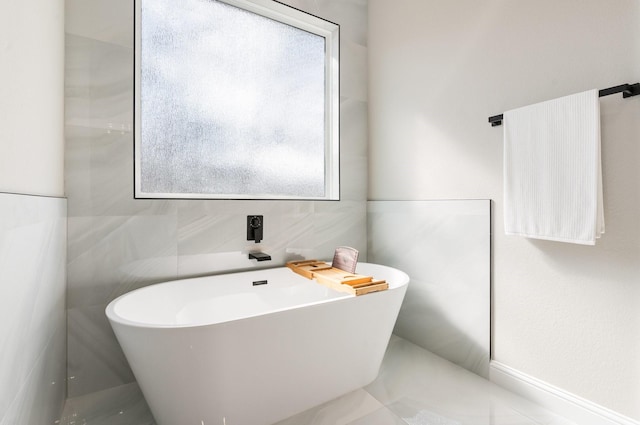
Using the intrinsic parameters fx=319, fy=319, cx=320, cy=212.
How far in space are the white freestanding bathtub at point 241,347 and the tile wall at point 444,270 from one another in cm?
36

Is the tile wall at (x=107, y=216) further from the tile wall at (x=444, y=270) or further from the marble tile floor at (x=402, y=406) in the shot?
the tile wall at (x=444, y=270)

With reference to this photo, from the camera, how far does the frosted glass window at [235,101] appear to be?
1906 mm

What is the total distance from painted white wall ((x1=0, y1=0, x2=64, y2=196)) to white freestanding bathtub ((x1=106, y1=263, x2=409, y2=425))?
57cm

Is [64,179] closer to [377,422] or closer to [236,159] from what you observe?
[236,159]

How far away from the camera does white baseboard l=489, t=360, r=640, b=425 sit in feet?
4.46

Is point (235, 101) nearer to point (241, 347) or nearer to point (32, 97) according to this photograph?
point (32, 97)

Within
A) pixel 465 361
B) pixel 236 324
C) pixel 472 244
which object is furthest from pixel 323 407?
pixel 472 244

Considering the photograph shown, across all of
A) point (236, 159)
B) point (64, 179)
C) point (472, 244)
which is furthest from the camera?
point (236, 159)

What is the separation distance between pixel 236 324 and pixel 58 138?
1210 millimetres

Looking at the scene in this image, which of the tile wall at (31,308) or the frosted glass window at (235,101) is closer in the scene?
the tile wall at (31,308)

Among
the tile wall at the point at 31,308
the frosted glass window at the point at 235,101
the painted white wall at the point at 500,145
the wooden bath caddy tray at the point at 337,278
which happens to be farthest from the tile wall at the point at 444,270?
the tile wall at the point at 31,308

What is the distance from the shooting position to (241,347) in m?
1.22

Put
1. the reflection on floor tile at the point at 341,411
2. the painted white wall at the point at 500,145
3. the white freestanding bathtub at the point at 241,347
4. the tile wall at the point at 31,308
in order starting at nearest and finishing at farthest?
1. the tile wall at the point at 31,308
2. the white freestanding bathtub at the point at 241,347
3. the painted white wall at the point at 500,145
4. the reflection on floor tile at the point at 341,411

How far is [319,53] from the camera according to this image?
254 cm
